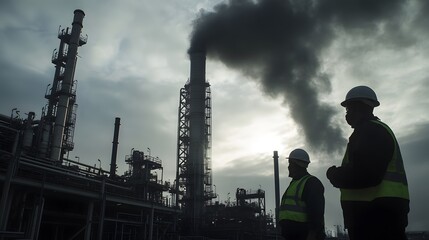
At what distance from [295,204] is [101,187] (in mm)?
21067

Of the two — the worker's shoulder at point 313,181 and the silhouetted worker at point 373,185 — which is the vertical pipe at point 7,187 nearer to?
the worker's shoulder at point 313,181

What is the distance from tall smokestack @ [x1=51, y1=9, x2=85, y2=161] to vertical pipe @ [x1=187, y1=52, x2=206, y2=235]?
39.8ft

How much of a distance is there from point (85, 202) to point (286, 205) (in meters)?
22.7

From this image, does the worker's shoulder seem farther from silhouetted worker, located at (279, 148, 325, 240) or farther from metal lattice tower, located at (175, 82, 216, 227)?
metal lattice tower, located at (175, 82, 216, 227)

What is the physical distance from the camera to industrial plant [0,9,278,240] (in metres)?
19.6

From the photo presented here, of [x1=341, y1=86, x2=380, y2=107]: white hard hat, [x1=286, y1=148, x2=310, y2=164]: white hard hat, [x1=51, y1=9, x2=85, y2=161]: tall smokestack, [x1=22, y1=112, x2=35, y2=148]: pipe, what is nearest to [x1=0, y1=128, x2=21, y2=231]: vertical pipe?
[x1=22, y1=112, x2=35, y2=148]: pipe

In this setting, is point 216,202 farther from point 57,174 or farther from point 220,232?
point 57,174

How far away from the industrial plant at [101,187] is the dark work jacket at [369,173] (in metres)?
17.5

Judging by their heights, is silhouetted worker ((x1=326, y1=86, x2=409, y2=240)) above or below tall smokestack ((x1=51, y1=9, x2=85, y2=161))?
below

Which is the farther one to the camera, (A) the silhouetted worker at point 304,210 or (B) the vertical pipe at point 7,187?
(B) the vertical pipe at point 7,187

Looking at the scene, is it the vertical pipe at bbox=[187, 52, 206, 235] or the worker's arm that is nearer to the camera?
the worker's arm

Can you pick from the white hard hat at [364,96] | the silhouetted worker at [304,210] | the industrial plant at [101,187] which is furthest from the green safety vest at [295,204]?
the industrial plant at [101,187]

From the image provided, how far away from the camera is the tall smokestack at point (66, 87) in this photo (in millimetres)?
27797

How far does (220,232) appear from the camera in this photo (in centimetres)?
3691
